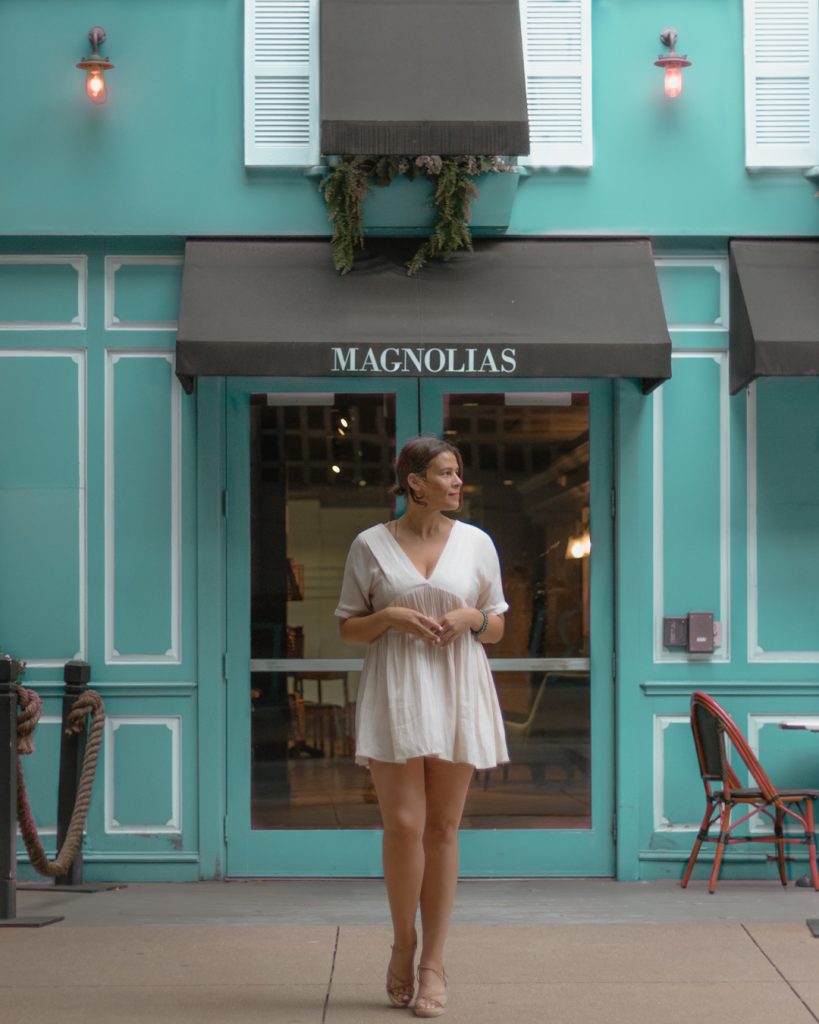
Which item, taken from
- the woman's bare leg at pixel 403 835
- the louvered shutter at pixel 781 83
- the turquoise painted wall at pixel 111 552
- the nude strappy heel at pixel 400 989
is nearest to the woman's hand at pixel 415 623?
the woman's bare leg at pixel 403 835

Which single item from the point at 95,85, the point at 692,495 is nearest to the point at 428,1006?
the point at 692,495

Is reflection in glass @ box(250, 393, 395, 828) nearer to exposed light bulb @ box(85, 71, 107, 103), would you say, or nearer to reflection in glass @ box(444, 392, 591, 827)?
reflection in glass @ box(444, 392, 591, 827)

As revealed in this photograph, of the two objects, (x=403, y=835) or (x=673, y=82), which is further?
(x=673, y=82)

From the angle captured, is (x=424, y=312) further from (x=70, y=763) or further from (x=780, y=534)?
(x=70, y=763)

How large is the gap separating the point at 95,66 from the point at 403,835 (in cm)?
462

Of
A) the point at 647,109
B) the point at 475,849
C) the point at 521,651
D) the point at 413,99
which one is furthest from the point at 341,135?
the point at 475,849

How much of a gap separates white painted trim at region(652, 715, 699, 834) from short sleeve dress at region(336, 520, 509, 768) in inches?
108

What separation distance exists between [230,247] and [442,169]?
1.18 metres

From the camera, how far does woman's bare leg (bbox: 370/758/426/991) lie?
17.2ft

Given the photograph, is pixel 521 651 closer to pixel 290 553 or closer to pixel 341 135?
pixel 290 553

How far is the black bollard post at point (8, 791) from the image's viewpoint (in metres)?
6.71

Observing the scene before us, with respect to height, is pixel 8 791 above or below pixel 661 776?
above

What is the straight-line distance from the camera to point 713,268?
811cm

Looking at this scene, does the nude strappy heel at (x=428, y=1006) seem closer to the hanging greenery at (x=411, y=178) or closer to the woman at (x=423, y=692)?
the woman at (x=423, y=692)
